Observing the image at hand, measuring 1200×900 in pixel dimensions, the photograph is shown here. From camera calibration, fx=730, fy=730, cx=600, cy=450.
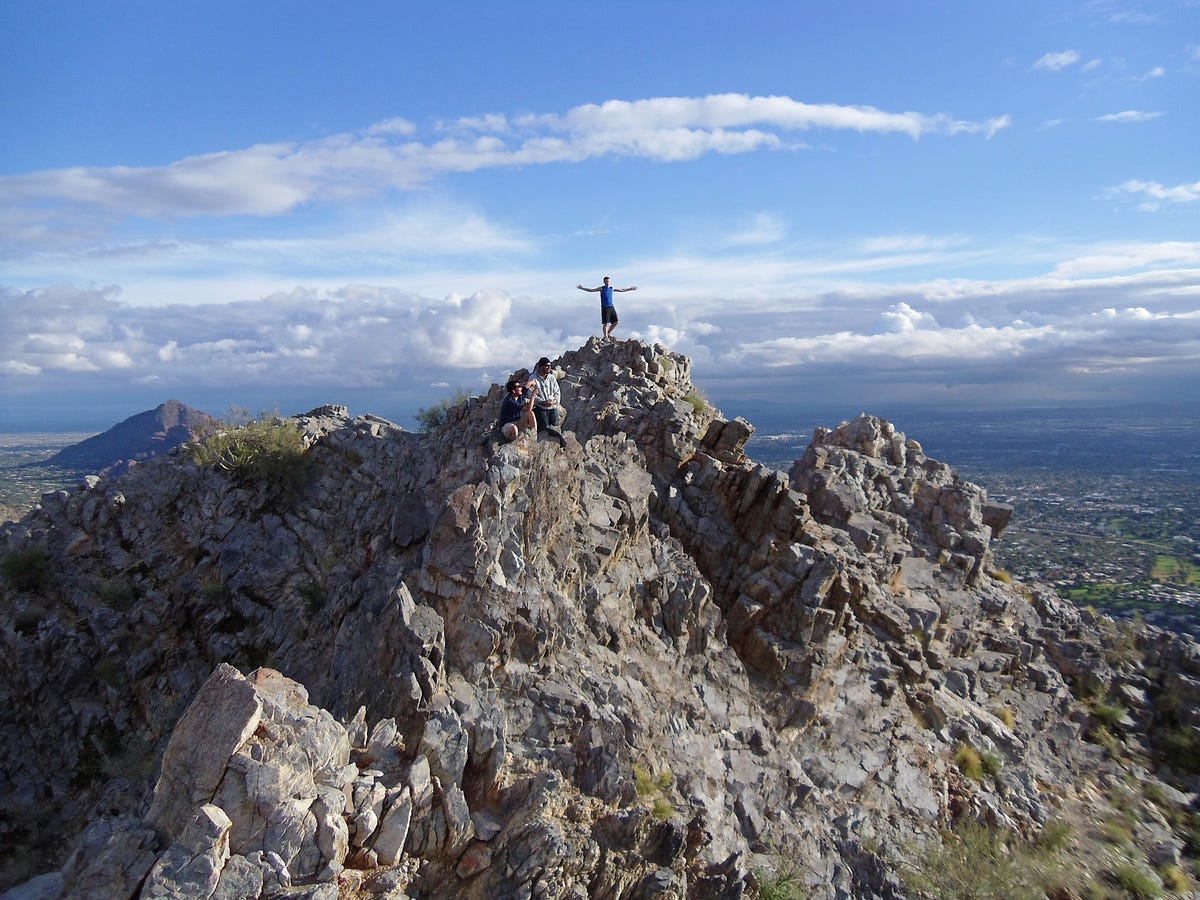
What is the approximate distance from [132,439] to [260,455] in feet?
237

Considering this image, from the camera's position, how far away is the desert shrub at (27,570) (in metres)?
26.5

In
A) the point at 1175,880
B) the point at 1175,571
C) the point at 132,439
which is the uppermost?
the point at 132,439

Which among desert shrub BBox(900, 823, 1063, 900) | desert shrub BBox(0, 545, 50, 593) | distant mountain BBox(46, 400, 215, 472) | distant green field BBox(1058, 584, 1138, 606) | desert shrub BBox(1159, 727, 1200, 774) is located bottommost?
distant green field BBox(1058, 584, 1138, 606)

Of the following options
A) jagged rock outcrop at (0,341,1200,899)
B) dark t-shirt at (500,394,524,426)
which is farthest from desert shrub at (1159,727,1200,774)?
dark t-shirt at (500,394,524,426)

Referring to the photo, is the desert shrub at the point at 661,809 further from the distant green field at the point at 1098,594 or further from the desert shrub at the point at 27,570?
the distant green field at the point at 1098,594

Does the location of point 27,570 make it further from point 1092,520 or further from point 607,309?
point 1092,520

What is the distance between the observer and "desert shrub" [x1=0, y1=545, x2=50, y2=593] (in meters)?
26.5

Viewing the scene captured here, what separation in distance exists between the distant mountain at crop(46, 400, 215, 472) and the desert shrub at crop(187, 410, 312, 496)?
1144 inches

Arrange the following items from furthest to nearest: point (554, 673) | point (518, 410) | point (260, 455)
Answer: point (260, 455) → point (518, 410) → point (554, 673)

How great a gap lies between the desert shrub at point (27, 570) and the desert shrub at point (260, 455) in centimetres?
630

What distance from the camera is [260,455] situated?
93.8 ft

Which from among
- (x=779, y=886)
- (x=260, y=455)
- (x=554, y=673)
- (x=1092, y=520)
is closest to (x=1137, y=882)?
(x=779, y=886)

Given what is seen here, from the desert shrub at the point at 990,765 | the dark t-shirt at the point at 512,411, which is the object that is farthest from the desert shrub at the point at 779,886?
the dark t-shirt at the point at 512,411

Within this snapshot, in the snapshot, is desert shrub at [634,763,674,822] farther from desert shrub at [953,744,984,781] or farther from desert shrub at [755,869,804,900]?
desert shrub at [953,744,984,781]
